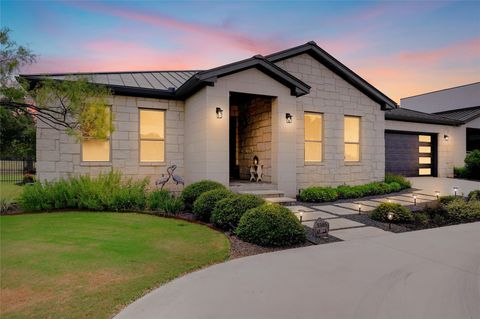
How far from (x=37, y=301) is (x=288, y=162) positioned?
7.69 m

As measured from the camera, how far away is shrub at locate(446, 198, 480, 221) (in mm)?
6774

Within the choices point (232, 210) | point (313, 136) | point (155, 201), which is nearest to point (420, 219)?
point (232, 210)

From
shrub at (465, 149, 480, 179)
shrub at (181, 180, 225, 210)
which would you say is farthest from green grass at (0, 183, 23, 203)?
shrub at (465, 149, 480, 179)

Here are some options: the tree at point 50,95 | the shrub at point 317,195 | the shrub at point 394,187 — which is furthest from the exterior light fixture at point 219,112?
the shrub at point 394,187

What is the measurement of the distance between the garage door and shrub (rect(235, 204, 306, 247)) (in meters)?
11.8

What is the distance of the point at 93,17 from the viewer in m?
8.53

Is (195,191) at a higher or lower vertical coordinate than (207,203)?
higher

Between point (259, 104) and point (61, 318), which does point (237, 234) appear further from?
point (259, 104)

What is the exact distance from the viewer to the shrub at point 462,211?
22.2 feet

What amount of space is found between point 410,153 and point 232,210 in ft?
44.1

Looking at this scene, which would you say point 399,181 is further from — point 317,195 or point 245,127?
point 245,127

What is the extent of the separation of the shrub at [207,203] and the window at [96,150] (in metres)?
4.57

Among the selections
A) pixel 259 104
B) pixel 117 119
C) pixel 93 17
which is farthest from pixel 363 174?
pixel 93 17

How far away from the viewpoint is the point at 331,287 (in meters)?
3.04
